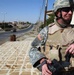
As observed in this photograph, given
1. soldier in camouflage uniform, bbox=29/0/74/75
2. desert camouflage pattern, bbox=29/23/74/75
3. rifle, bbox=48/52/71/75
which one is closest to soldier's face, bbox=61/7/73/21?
soldier in camouflage uniform, bbox=29/0/74/75

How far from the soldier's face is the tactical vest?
0.14 m

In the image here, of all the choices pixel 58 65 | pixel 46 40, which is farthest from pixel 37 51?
pixel 58 65

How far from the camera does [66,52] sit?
2.01 m

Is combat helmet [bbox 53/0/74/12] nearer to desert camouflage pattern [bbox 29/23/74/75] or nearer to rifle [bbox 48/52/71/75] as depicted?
desert camouflage pattern [bbox 29/23/74/75]

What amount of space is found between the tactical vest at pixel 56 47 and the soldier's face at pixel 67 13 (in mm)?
143

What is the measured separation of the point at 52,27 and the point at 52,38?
0.48ft

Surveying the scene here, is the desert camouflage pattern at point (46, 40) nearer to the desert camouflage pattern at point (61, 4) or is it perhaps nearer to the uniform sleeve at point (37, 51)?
the uniform sleeve at point (37, 51)

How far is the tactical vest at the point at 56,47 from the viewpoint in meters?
2.03

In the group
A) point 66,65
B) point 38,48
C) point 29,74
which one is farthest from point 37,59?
point 29,74

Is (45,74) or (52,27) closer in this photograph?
(45,74)

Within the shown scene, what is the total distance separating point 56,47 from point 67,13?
13.9 inches

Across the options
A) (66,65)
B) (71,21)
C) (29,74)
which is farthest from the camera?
(29,74)

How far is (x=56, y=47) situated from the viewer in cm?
205

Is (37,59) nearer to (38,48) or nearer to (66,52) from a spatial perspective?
(38,48)
